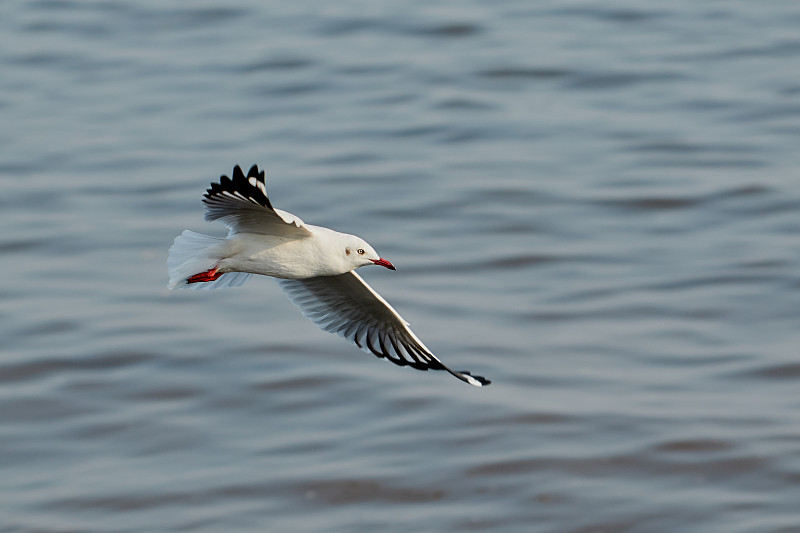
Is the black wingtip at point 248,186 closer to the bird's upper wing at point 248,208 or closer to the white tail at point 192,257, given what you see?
the bird's upper wing at point 248,208

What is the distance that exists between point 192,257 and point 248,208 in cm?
48

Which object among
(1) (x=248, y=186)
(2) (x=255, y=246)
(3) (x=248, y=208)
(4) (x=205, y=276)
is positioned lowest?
(4) (x=205, y=276)

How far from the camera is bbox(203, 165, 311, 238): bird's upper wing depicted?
20.9 feet

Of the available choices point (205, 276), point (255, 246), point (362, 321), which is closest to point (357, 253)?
point (255, 246)

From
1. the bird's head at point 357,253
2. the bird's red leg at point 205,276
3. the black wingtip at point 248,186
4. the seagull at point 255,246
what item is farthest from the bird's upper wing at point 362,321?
the black wingtip at point 248,186

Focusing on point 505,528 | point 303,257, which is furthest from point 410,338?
point 505,528

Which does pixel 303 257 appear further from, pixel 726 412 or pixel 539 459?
pixel 726 412

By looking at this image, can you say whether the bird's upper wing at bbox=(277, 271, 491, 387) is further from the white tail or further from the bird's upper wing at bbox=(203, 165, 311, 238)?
the bird's upper wing at bbox=(203, 165, 311, 238)

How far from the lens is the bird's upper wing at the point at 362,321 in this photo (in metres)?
8.32

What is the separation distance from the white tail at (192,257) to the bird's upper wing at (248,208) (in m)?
0.15

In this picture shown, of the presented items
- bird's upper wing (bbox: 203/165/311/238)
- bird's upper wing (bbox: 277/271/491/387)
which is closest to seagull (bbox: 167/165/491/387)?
bird's upper wing (bbox: 203/165/311/238)

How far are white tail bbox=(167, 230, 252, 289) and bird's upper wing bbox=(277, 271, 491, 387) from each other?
3.28 ft

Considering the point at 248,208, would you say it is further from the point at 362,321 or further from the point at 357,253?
the point at 362,321

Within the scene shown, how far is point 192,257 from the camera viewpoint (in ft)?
23.4
